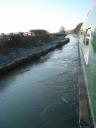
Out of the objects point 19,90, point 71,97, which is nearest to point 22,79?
point 19,90

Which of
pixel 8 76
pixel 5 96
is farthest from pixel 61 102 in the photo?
pixel 8 76

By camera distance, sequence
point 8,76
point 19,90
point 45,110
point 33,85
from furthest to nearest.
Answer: point 8,76
point 33,85
point 19,90
point 45,110

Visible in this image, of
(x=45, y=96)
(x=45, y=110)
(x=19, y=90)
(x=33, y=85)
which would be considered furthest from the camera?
(x=33, y=85)

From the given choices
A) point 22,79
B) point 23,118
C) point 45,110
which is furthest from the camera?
point 22,79

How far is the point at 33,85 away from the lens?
985 cm

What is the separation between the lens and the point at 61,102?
24.3ft

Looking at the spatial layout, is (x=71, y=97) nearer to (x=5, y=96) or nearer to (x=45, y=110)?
(x=45, y=110)

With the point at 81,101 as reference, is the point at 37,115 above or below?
below

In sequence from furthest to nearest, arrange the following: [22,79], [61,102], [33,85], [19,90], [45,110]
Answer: [22,79] → [33,85] → [19,90] → [61,102] → [45,110]

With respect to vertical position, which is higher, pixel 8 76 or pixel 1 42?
pixel 1 42

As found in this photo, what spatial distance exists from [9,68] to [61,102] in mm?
6984

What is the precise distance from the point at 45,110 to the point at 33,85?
3144mm

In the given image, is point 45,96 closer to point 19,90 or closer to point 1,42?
point 19,90

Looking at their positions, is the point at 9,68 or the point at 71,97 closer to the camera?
the point at 71,97
